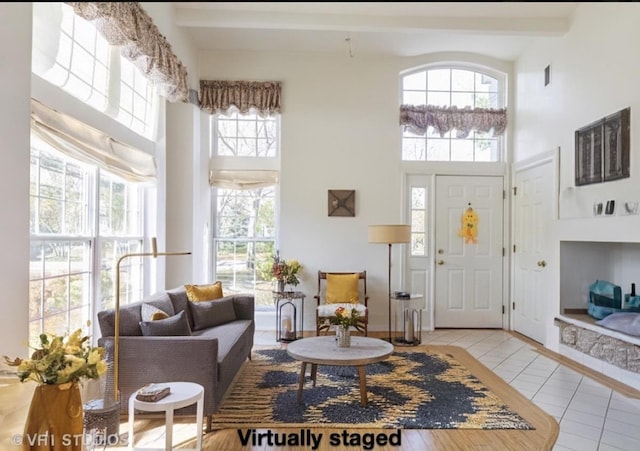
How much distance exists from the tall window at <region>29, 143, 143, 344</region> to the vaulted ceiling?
7.14ft

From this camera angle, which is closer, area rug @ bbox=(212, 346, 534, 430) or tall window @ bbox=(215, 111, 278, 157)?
area rug @ bbox=(212, 346, 534, 430)

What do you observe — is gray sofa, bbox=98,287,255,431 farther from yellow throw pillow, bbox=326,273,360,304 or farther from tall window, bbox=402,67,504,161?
tall window, bbox=402,67,504,161

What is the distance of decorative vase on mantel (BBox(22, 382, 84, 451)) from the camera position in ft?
5.95

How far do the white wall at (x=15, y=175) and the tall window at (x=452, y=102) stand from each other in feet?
14.9

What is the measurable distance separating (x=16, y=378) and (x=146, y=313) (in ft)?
3.66

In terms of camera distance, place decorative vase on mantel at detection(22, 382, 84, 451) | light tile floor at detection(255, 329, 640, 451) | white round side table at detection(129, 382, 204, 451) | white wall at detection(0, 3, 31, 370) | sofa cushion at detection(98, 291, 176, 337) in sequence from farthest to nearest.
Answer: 1. sofa cushion at detection(98, 291, 176, 337)
2. light tile floor at detection(255, 329, 640, 451)
3. white round side table at detection(129, 382, 204, 451)
4. white wall at detection(0, 3, 31, 370)
5. decorative vase on mantel at detection(22, 382, 84, 451)

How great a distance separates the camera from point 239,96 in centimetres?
559

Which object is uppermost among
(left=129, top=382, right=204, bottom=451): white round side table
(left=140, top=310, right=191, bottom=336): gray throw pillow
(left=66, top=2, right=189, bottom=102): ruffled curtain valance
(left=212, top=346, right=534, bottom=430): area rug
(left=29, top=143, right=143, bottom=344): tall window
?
(left=66, top=2, right=189, bottom=102): ruffled curtain valance

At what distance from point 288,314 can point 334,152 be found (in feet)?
7.42

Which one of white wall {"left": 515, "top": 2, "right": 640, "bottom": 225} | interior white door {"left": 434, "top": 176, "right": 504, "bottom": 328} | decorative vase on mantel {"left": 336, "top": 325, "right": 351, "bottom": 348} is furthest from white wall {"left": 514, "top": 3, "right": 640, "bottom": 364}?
decorative vase on mantel {"left": 336, "top": 325, "right": 351, "bottom": 348}

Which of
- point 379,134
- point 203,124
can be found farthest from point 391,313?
point 203,124

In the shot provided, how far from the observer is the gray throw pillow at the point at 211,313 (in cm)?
390

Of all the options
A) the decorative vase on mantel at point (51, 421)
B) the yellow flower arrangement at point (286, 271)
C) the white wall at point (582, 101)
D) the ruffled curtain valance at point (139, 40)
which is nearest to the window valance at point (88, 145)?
the ruffled curtain valance at point (139, 40)

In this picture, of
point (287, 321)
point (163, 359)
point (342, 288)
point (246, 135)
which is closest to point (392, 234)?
point (342, 288)
